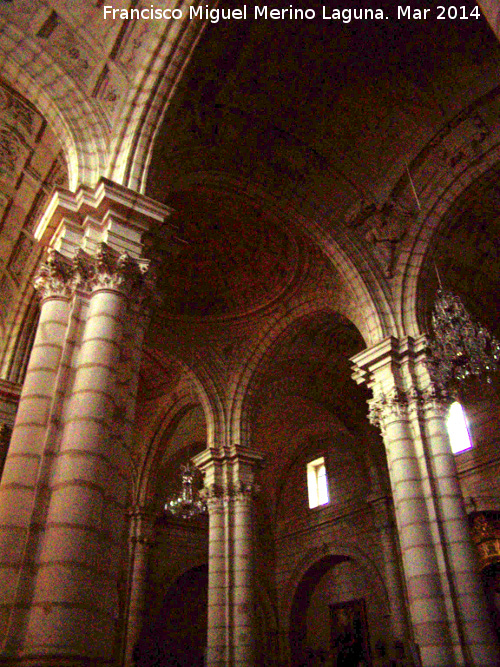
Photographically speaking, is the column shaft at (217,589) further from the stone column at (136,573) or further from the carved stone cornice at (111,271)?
the carved stone cornice at (111,271)

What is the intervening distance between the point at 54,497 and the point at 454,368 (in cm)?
616

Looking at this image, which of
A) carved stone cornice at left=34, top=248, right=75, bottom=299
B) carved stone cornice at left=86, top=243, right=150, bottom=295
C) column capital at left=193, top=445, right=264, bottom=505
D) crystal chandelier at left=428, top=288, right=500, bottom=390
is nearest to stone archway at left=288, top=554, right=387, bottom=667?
column capital at left=193, top=445, right=264, bottom=505

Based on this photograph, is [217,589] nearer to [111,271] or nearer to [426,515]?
[426,515]

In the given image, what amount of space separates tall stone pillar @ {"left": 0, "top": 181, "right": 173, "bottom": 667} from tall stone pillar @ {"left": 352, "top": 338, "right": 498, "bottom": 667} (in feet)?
16.0

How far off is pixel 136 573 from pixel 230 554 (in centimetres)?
645

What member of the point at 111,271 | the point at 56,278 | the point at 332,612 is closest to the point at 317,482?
the point at 332,612

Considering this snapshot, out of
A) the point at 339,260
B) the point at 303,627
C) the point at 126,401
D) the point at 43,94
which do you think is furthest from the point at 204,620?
the point at 43,94

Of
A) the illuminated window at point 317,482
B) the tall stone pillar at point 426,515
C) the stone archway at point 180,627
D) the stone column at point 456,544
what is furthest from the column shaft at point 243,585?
the illuminated window at point 317,482

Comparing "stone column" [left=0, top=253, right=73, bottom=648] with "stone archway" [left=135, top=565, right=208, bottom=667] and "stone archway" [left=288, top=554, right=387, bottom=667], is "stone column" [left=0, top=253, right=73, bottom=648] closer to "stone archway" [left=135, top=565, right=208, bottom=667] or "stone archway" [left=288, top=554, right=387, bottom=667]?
"stone archway" [left=135, top=565, right=208, bottom=667]

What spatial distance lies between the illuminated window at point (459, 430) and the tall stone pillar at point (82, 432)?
35.1 ft

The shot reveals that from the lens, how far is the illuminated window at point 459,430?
14.3 meters

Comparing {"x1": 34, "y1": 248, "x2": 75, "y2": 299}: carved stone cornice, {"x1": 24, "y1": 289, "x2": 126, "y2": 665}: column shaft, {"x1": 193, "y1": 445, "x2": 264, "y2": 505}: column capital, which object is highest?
{"x1": 193, "y1": 445, "x2": 264, "y2": 505}: column capital

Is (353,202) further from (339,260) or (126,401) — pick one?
(126,401)

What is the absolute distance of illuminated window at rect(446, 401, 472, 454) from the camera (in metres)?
14.3
